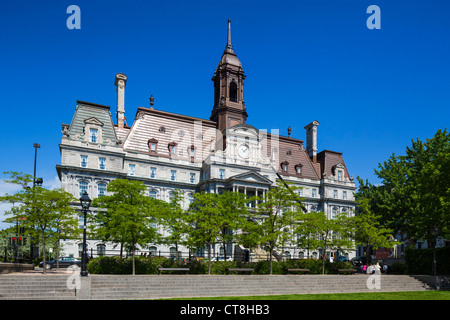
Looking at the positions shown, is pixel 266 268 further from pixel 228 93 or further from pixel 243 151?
pixel 228 93

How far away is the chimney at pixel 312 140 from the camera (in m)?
75.2

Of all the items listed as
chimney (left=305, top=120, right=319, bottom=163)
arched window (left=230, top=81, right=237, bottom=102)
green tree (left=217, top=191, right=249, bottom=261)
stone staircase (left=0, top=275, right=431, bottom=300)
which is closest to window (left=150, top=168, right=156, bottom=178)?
green tree (left=217, top=191, right=249, bottom=261)

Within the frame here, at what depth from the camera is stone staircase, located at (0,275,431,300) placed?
1952 centimetres

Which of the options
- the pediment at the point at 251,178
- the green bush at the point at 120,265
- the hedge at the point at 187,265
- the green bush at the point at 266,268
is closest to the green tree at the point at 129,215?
the green bush at the point at 120,265

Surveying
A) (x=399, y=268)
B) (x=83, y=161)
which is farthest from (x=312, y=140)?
(x=83, y=161)

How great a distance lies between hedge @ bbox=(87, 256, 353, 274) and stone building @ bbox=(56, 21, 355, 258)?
11.7 metres

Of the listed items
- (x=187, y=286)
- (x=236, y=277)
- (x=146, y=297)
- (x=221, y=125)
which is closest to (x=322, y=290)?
(x=236, y=277)

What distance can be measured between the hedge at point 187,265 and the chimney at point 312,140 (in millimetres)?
39566

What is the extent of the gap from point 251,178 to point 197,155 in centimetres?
950

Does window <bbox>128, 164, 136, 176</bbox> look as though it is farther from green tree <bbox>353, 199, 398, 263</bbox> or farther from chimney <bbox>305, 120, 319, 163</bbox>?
chimney <bbox>305, 120, 319, 163</bbox>
